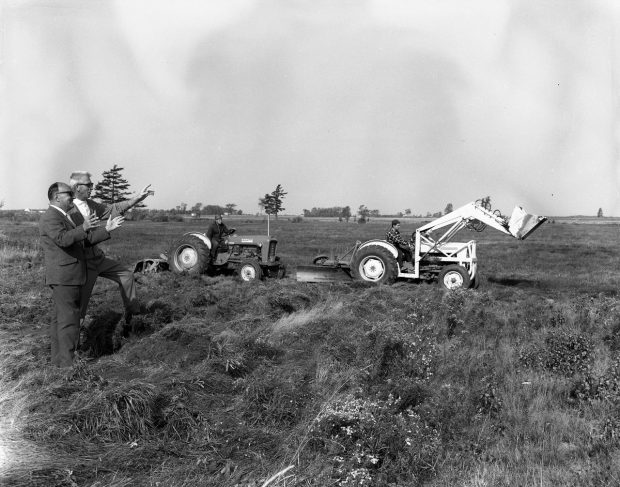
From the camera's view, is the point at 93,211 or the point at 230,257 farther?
the point at 230,257

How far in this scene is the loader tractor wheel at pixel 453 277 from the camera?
11.5 metres

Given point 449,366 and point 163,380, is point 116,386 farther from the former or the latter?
point 449,366

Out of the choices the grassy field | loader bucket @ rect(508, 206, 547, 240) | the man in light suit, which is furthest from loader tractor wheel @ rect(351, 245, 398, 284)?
the man in light suit

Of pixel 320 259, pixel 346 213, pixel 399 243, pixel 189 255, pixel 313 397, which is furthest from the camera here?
pixel 346 213

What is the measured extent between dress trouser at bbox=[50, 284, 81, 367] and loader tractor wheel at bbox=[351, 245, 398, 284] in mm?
7804

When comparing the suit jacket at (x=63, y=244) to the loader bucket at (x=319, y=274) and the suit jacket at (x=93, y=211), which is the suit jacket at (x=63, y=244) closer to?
the suit jacket at (x=93, y=211)

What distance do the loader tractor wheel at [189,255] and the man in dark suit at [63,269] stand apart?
7764 mm

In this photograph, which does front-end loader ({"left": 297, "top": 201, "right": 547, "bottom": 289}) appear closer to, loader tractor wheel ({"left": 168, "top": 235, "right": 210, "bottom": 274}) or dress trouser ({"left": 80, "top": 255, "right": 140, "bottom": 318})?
loader tractor wheel ({"left": 168, "top": 235, "right": 210, "bottom": 274})

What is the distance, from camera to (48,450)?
12.2ft

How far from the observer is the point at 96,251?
6.21 metres

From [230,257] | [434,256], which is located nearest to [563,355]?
[434,256]

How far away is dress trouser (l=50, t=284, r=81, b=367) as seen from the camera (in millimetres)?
5309

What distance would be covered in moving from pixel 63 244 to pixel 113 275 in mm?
A: 1385

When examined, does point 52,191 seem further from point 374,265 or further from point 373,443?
point 374,265
